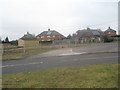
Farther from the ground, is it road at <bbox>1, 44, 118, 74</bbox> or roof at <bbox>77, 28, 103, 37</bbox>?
roof at <bbox>77, 28, 103, 37</bbox>

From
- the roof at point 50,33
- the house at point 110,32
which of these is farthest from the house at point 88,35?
the roof at point 50,33

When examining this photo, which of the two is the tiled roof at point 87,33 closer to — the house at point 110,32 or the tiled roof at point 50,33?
the house at point 110,32

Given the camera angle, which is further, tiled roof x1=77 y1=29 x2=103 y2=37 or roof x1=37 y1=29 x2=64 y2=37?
roof x1=37 y1=29 x2=64 y2=37

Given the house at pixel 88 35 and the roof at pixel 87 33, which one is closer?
the house at pixel 88 35

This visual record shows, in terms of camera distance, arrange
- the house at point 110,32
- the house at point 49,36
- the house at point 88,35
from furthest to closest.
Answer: the house at point 110,32, the house at point 49,36, the house at point 88,35

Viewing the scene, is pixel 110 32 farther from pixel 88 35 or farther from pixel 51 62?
pixel 51 62

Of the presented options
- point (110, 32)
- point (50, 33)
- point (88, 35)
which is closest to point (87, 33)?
point (88, 35)

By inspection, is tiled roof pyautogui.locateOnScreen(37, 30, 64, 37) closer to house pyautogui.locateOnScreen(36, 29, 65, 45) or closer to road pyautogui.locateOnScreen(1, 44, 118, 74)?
house pyautogui.locateOnScreen(36, 29, 65, 45)

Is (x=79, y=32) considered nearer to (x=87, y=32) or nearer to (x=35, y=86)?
(x=87, y=32)

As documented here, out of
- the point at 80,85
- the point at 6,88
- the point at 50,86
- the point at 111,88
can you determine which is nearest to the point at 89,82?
the point at 80,85

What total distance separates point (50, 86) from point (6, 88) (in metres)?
1.60

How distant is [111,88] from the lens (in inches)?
137

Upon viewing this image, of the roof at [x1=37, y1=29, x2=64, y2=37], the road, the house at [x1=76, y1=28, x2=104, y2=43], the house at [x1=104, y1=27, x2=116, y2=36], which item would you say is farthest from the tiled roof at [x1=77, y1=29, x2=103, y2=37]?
the road

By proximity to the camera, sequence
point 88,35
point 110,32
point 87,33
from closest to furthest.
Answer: point 88,35, point 87,33, point 110,32
